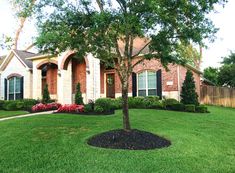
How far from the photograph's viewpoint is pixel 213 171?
19.6 ft

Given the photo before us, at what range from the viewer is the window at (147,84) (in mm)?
19516

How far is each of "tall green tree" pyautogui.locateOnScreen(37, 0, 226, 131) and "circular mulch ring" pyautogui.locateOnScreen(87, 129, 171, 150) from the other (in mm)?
497

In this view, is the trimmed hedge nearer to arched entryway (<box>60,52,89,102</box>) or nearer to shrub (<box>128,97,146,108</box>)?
shrub (<box>128,97,146,108</box>)

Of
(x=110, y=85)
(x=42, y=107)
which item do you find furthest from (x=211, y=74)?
(x=42, y=107)

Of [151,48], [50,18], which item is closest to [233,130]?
[151,48]

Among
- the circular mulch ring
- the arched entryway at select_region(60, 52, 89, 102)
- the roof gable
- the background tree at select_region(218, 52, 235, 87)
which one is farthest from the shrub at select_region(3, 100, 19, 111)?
the background tree at select_region(218, 52, 235, 87)

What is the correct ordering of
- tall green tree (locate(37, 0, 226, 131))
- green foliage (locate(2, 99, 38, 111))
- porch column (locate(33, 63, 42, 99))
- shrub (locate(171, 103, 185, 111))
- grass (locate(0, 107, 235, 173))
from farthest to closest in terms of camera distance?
porch column (locate(33, 63, 42, 99))
green foliage (locate(2, 99, 38, 111))
shrub (locate(171, 103, 185, 111))
tall green tree (locate(37, 0, 226, 131))
grass (locate(0, 107, 235, 173))

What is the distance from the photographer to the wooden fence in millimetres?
23891

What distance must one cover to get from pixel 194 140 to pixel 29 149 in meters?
5.08

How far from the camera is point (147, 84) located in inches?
778

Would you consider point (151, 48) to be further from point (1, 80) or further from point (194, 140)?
point (1, 80)

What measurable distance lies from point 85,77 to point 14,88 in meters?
7.80

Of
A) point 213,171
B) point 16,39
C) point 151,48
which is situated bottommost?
point 213,171

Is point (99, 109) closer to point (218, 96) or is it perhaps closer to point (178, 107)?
point (178, 107)
